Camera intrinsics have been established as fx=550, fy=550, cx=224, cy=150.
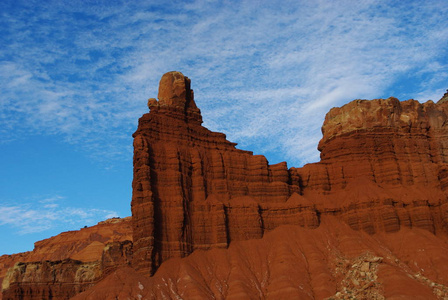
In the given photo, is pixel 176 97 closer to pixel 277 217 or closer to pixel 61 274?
pixel 277 217

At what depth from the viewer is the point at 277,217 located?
78.9 metres

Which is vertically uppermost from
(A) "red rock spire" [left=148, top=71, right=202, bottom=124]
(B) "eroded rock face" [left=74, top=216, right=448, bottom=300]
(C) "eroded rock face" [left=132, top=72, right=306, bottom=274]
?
(A) "red rock spire" [left=148, top=71, right=202, bottom=124]

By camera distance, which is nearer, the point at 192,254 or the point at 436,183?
the point at 192,254

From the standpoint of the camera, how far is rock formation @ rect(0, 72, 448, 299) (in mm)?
64625

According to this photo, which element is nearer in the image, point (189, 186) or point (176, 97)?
point (189, 186)

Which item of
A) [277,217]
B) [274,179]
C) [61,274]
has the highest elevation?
[274,179]

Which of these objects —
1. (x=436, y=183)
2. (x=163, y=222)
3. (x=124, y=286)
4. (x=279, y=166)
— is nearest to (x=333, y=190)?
(x=279, y=166)

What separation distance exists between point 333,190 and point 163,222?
30.2m

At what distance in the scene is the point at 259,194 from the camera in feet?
265

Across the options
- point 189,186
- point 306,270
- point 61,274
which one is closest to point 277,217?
point 306,270

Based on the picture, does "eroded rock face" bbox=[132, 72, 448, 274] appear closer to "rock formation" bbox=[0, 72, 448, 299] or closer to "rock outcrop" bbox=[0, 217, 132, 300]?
"rock formation" bbox=[0, 72, 448, 299]

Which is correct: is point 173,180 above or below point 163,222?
above

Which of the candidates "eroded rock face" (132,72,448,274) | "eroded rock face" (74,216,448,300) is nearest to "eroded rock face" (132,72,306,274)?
"eroded rock face" (132,72,448,274)

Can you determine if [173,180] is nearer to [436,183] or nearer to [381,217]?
[381,217]
